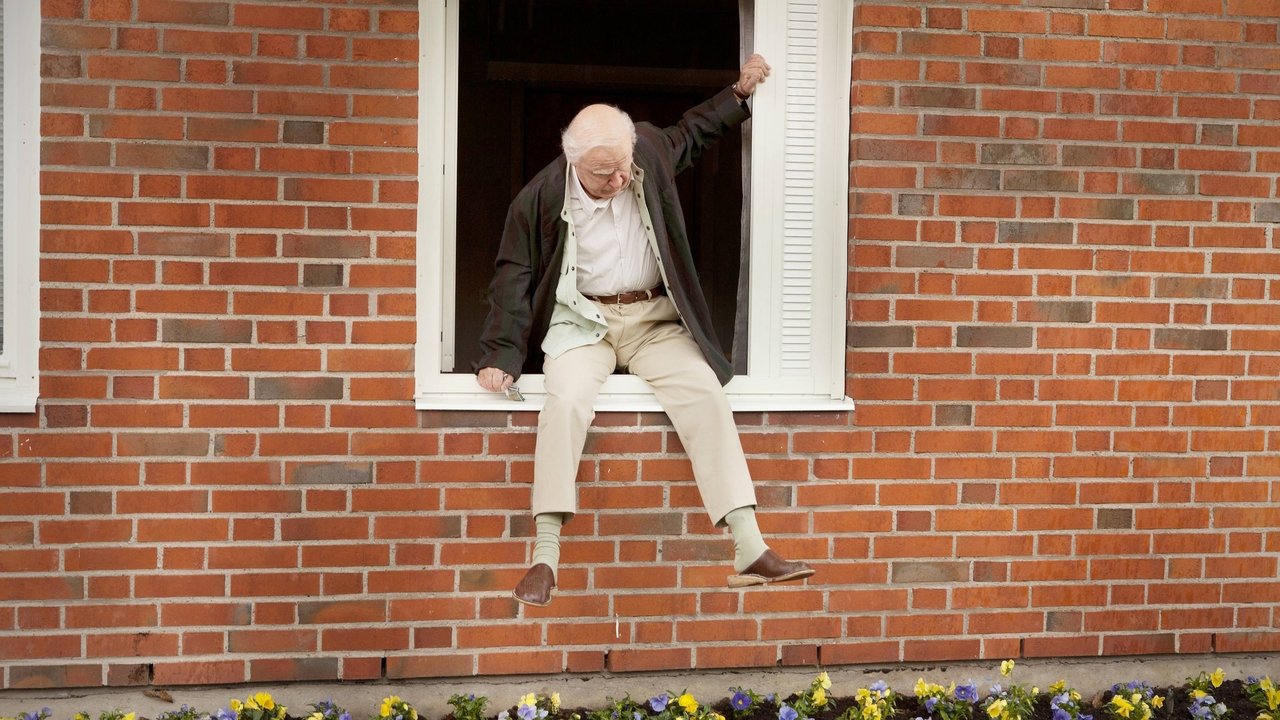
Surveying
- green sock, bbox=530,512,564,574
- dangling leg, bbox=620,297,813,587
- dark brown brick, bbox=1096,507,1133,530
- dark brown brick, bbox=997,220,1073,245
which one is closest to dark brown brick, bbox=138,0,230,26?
dangling leg, bbox=620,297,813,587

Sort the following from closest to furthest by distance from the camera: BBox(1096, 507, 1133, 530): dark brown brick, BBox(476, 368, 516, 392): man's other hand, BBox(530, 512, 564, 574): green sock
Answer: BBox(530, 512, 564, 574): green sock, BBox(476, 368, 516, 392): man's other hand, BBox(1096, 507, 1133, 530): dark brown brick

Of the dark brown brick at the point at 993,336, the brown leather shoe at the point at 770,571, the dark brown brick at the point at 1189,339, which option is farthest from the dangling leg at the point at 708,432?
the dark brown brick at the point at 1189,339

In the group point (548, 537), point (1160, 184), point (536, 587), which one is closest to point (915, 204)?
point (1160, 184)

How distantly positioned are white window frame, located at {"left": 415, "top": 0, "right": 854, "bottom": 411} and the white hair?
19.4 inches

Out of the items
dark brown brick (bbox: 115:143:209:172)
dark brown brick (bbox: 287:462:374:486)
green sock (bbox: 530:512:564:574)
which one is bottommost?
green sock (bbox: 530:512:564:574)

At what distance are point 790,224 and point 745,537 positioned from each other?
1.09 m

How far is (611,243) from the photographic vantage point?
3.49 meters

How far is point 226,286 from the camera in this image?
3.39 m

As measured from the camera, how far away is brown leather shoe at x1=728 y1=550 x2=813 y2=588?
3.20 meters

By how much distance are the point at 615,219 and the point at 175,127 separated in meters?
1.37

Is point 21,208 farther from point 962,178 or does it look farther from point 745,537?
point 962,178

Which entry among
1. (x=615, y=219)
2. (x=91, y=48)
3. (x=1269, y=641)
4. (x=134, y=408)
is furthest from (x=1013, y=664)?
(x=91, y=48)

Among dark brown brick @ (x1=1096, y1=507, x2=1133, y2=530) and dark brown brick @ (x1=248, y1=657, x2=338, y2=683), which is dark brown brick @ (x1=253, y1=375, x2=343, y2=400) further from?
dark brown brick @ (x1=1096, y1=507, x2=1133, y2=530)

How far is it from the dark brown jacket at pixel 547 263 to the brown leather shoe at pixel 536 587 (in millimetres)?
654
